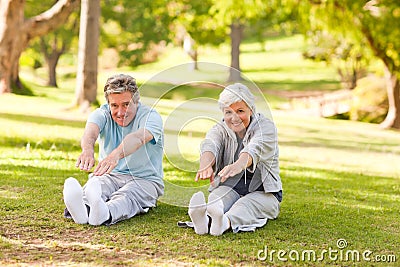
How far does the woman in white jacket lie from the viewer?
16.2 feet

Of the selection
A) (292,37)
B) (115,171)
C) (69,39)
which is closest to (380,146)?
(115,171)

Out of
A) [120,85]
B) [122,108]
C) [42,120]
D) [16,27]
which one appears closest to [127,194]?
[122,108]

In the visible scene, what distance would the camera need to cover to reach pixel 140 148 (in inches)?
207

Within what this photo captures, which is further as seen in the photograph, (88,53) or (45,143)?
(88,53)

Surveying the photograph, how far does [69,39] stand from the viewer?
3475cm

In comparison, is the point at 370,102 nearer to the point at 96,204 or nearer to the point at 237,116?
the point at 237,116

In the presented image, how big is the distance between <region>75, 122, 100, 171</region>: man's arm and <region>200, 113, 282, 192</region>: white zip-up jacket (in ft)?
2.60

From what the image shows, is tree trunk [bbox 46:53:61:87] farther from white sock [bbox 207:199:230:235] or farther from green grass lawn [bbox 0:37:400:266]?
white sock [bbox 207:199:230:235]

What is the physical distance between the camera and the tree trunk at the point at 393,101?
19.7 m

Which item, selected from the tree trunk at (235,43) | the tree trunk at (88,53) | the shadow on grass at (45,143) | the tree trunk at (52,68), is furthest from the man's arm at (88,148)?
the tree trunk at (52,68)

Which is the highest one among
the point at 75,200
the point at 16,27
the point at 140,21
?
the point at 140,21

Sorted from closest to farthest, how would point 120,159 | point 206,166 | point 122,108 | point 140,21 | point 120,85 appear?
point 206,166 < point 120,85 < point 122,108 < point 120,159 < point 140,21

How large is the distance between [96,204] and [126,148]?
0.48 m

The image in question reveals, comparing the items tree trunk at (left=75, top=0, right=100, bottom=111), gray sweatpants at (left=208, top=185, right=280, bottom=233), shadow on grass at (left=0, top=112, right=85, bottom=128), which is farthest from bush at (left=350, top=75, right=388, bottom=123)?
gray sweatpants at (left=208, top=185, right=280, bottom=233)
